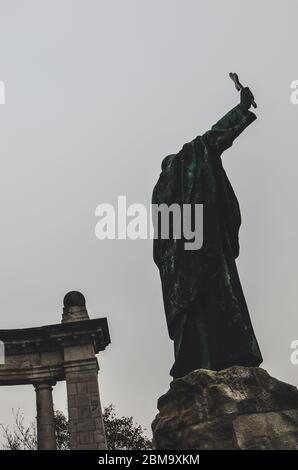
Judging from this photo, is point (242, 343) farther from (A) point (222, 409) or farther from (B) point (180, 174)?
(B) point (180, 174)

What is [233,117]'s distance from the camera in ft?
28.6

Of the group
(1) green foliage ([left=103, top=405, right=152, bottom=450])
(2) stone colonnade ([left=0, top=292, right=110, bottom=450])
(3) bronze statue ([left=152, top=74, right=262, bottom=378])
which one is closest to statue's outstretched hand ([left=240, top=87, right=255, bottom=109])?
(3) bronze statue ([left=152, top=74, right=262, bottom=378])

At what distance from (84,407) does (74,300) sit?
3739 mm

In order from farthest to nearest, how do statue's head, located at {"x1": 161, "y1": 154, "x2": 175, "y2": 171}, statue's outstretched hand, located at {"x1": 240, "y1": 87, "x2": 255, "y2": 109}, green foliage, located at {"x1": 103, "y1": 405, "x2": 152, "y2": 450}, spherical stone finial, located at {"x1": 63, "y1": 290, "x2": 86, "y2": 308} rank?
1. green foliage, located at {"x1": 103, "y1": 405, "x2": 152, "y2": 450}
2. spherical stone finial, located at {"x1": 63, "y1": 290, "x2": 86, "y2": 308}
3. statue's head, located at {"x1": 161, "y1": 154, "x2": 175, "y2": 171}
4. statue's outstretched hand, located at {"x1": 240, "y1": 87, "x2": 255, "y2": 109}

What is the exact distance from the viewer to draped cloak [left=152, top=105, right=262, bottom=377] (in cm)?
755

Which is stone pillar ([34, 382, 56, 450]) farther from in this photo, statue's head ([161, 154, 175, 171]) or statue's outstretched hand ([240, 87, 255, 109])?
statue's outstretched hand ([240, 87, 255, 109])

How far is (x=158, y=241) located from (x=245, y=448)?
129 inches

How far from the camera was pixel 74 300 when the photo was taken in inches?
867

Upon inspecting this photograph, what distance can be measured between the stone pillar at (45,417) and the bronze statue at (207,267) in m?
13.1

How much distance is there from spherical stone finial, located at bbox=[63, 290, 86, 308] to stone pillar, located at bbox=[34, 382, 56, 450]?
9.03ft

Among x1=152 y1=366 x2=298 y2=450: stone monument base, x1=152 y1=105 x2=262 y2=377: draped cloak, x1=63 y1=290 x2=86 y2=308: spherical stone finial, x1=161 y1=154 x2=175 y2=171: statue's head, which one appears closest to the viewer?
x1=152 y1=366 x2=298 y2=450: stone monument base

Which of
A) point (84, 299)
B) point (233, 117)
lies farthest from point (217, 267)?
point (84, 299)

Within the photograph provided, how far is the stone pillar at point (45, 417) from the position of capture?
1984 centimetres

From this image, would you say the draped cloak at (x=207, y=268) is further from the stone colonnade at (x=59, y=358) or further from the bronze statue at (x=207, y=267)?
the stone colonnade at (x=59, y=358)
